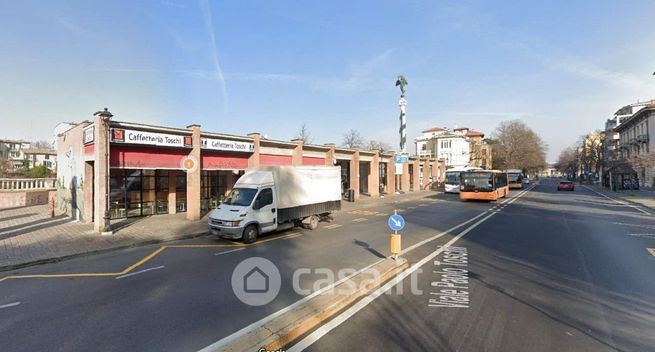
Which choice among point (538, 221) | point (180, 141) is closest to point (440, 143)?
point (538, 221)

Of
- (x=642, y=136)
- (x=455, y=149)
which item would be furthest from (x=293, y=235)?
(x=455, y=149)

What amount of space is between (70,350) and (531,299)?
7.91 m

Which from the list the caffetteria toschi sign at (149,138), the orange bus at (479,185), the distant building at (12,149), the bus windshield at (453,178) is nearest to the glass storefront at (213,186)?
the caffetteria toschi sign at (149,138)

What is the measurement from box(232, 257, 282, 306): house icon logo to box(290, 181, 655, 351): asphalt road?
70.1 inches

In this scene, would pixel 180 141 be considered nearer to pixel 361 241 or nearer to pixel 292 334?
pixel 361 241

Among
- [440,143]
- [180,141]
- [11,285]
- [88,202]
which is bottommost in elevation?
[11,285]

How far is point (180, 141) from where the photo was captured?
1634cm

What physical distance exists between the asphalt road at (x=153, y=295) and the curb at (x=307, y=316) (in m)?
0.49

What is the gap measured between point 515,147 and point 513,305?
252 feet

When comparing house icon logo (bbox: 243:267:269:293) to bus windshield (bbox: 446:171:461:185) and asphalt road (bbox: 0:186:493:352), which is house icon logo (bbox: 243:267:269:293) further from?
bus windshield (bbox: 446:171:461:185)

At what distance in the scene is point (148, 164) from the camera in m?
15.7

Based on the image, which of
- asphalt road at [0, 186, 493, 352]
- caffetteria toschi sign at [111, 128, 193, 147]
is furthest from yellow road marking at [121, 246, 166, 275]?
caffetteria toschi sign at [111, 128, 193, 147]

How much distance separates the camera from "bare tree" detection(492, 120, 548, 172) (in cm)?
6931

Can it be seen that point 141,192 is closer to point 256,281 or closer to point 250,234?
point 250,234
